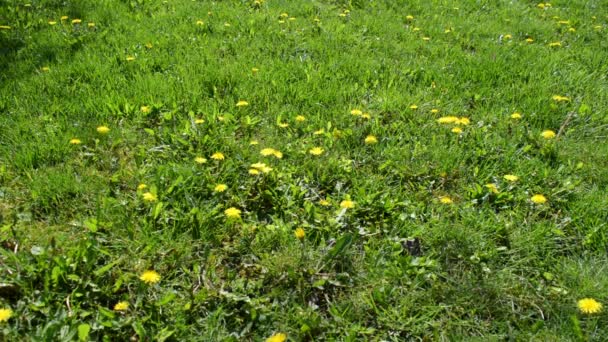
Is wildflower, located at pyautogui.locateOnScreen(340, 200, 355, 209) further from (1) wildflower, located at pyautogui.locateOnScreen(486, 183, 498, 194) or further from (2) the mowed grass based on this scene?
(1) wildflower, located at pyautogui.locateOnScreen(486, 183, 498, 194)

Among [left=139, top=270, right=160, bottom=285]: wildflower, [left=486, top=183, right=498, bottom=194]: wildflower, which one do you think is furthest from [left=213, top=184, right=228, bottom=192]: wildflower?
[left=486, top=183, right=498, bottom=194]: wildflower

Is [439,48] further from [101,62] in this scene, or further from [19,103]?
[19,103]

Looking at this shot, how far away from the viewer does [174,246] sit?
88.5 inches

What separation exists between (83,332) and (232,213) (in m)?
0.85

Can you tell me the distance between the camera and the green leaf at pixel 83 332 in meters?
1.78

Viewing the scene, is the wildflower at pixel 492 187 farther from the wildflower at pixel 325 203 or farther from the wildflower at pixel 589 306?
the wildflower at pixel 325 203

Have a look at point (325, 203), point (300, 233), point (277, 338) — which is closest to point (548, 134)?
point (325, 203)

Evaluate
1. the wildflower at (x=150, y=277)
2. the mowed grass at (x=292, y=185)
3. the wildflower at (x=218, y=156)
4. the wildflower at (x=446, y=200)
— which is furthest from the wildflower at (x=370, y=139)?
the wildflower at (x=150, y=277)

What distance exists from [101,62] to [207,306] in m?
2.75

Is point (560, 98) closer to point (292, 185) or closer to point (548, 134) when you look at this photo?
point (548, 134)

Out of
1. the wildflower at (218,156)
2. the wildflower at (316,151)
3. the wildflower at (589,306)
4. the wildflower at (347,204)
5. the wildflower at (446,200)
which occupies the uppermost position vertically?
the wildflower at (589,306)

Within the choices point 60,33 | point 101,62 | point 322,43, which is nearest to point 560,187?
point 322,43

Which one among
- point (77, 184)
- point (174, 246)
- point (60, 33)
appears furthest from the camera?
point (60, 33)

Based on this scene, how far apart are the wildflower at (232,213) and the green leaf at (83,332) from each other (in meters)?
0.82
